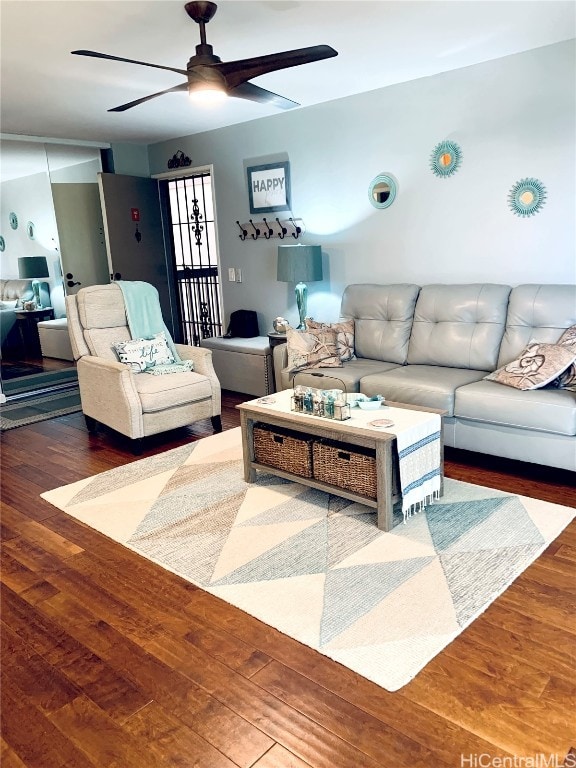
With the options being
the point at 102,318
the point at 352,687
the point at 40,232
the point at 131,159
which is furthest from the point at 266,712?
the point at 131,159

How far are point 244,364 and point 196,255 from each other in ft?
6.09

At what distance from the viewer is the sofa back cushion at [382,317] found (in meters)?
4.13

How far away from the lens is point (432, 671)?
1818 mm

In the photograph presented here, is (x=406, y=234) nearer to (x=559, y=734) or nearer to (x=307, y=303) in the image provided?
(x=307, y=303)

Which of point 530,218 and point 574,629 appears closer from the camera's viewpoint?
point 574,629

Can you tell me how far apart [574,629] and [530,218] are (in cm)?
270

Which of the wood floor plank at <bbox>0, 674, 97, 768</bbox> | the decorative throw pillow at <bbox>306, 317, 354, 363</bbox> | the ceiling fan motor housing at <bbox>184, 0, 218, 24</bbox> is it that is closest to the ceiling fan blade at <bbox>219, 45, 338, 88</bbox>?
the ceiling fan motor housing at <bbox>184, 0, 218, 24</bbox>

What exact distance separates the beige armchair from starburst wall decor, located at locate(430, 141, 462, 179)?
2.14m

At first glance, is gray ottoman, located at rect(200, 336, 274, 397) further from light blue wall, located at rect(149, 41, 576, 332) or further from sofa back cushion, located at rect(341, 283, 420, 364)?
sofa back cushion, located at rect(341, 283, 420, 364)

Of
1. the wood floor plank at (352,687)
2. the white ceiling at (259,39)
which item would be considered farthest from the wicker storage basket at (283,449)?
the white ceiling at (259,39)

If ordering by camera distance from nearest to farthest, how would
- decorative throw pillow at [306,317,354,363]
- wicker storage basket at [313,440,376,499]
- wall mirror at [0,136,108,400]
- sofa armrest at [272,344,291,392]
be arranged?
wicker storage basket at [313,440,376,499] < sofa armrest at [272,344,291,392] < decorative throw pillow at [306,317,354,363] < wall mirror at [0,136,108,400]

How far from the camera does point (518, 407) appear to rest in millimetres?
3057

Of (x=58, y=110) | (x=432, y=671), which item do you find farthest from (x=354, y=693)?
(x=58, y=110)

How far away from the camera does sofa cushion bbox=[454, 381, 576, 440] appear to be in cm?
293
